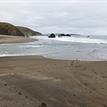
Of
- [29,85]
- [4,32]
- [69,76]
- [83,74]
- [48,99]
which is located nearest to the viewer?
[48,99]

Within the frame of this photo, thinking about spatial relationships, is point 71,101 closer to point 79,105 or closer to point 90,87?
point 79,105

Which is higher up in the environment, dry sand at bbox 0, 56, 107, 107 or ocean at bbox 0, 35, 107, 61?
dry sand at bbox 0, 56, 107, 107

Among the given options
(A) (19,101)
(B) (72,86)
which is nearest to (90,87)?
(B) (72,86)

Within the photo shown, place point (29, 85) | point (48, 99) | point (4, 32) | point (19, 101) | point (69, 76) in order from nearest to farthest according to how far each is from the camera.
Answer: point (19, 101)
point (48, 99)
point (29, 85)
point (69, 76)
point (4, 32)

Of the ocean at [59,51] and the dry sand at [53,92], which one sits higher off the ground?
the dry sand at [53,92]

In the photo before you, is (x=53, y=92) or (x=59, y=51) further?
(x=59, y=51)

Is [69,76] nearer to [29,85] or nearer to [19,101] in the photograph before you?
[29,85]

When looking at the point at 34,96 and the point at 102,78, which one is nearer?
the point at 34,96

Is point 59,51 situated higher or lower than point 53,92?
lower

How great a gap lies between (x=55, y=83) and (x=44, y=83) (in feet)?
1.64

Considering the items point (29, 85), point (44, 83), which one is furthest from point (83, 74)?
point (29, 85)

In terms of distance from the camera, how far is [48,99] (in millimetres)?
8328

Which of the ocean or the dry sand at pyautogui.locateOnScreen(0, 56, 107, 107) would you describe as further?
the ocean

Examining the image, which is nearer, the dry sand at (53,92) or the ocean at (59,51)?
the dry sand at (53,92)
